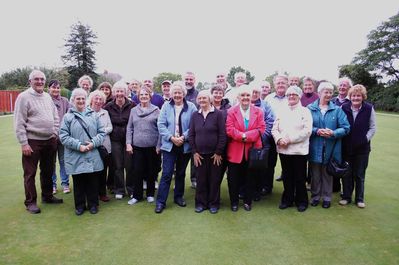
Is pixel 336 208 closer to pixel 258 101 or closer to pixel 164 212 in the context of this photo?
pixel 258 101

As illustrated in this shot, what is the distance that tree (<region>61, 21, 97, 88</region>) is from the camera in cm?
4834

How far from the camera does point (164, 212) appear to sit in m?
4.53

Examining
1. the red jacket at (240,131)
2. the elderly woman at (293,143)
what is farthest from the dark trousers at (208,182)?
the elderly woman at (293,143)

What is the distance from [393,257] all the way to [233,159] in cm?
222

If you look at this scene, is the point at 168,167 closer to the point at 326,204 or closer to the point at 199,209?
the point at 199,209

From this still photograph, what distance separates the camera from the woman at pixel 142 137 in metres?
4.71

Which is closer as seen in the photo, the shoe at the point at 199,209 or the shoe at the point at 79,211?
the shoe at the point at 79,211

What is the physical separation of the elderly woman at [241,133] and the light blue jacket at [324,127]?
0.88 meters

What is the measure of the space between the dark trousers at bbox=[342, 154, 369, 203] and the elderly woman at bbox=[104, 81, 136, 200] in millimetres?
3595

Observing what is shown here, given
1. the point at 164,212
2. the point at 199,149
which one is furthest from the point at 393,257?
the point at 164,212

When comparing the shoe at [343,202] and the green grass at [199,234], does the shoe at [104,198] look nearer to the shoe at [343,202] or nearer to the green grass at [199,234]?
the green grass at [199,234]

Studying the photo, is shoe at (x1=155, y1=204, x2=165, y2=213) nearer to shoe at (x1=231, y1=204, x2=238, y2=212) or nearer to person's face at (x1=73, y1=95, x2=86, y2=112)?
shoe at (x1=231, y1=204, x2=238, y2=212)

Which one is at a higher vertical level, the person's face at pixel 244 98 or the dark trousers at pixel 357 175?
the person's face at pixel 244 98

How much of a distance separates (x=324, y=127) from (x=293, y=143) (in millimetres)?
583
